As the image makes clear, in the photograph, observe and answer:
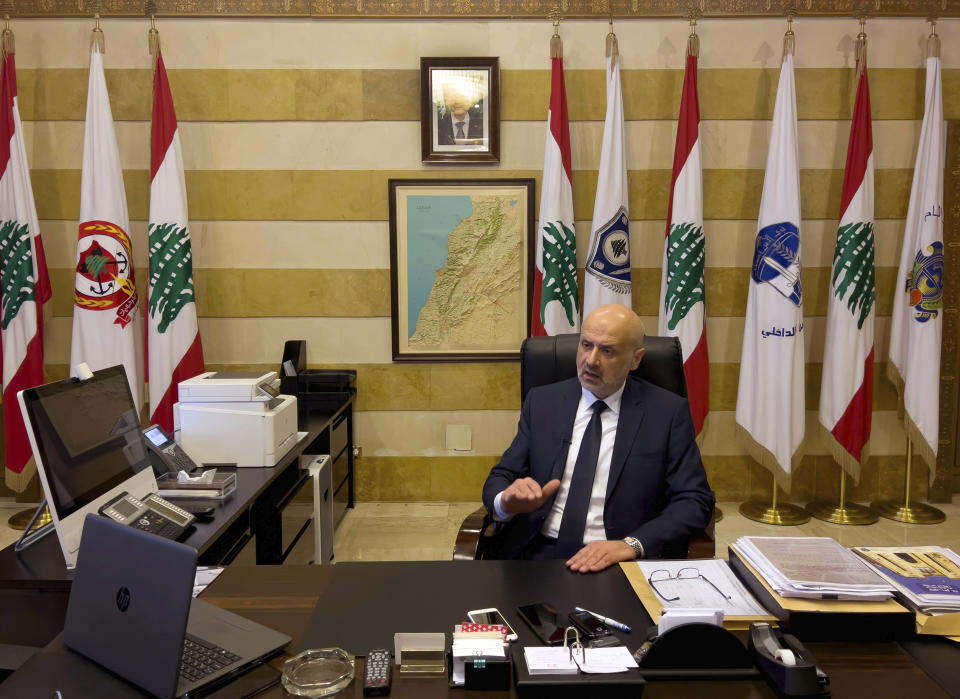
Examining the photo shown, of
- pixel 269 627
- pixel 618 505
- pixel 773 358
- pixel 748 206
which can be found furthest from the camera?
pixel 748 206

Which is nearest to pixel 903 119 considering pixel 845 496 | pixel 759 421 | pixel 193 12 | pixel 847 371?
pixel 847 371

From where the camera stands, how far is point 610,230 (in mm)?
4258

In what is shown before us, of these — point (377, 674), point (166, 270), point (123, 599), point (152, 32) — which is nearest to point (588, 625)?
point (377, 674)

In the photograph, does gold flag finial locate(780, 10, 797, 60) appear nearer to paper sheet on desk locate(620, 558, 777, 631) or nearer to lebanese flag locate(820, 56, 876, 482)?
lebanese flag locate(820, 56, 876, 482)

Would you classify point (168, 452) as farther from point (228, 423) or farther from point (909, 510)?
point (909, 510)

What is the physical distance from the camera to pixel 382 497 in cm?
466

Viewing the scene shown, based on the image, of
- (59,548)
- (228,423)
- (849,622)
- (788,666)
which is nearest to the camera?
(788,666)

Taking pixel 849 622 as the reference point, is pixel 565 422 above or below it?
above

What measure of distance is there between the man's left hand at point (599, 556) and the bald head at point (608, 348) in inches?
26.2

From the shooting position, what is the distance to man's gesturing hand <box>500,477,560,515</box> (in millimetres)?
1987

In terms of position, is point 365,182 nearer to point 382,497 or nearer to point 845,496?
point 382,497

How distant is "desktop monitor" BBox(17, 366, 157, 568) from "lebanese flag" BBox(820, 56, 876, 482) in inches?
142

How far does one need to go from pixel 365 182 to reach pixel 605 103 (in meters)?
1.47

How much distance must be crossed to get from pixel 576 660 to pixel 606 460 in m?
1.15
